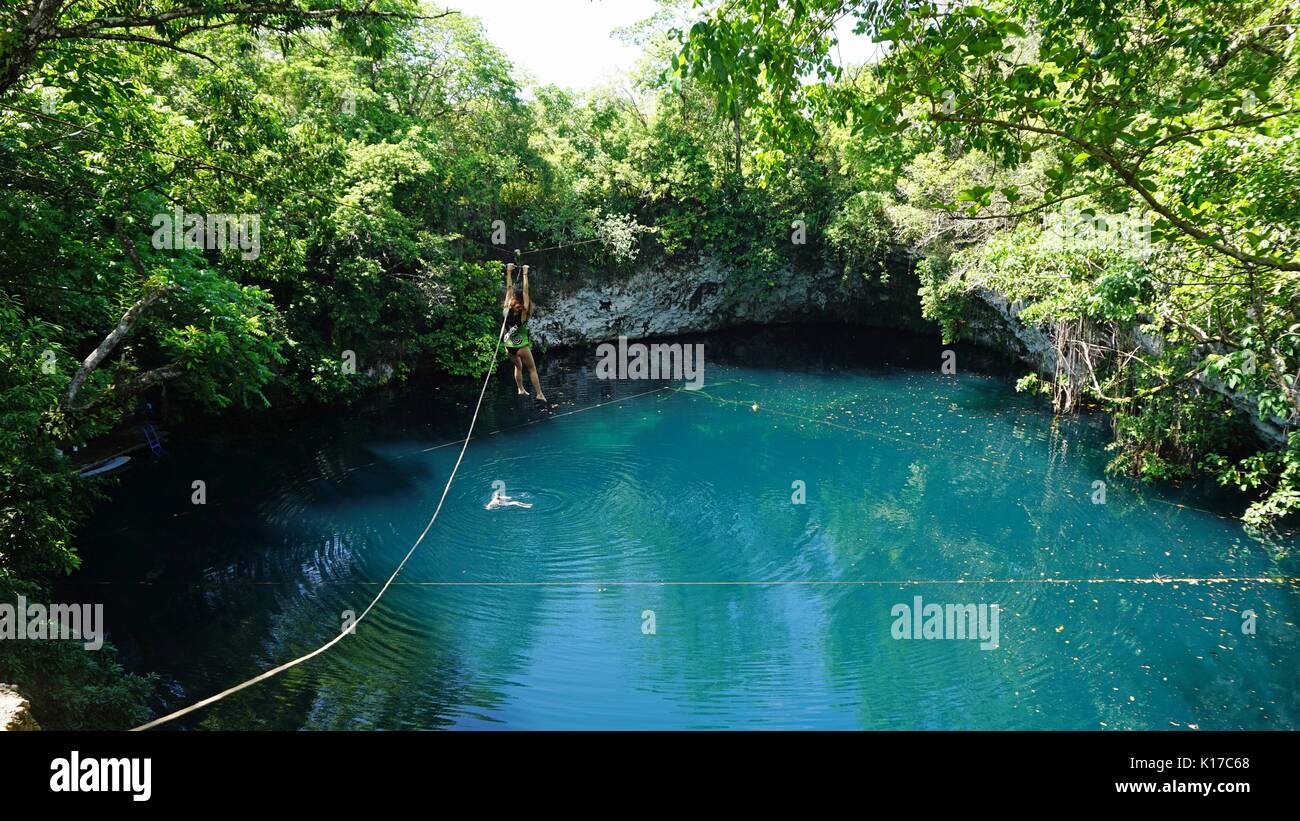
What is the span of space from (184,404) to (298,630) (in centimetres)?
834

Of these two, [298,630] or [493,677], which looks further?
[298,630]

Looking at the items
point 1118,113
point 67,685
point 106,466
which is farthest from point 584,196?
point 1118,113

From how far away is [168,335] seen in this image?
8.10 meters

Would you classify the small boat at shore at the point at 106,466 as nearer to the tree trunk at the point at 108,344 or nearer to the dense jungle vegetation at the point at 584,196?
the dense jungle vegetation at the point at 584,196

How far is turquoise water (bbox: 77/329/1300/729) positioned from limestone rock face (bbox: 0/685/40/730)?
1.77 meters

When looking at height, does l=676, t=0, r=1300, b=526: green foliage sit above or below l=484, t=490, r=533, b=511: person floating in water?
above

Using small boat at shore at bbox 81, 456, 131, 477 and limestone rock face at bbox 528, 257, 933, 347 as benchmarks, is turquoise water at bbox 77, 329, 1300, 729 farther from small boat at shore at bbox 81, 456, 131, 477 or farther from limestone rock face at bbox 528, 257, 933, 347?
limestone rock face at bbox 528, 257, 933, 347

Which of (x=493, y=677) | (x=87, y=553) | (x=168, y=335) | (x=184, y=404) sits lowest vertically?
(x=493, y=677)

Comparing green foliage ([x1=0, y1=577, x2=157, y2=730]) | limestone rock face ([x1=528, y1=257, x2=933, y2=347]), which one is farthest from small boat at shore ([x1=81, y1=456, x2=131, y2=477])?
limestone rock face ([x1=528, y1=257, x2=933, y2=347])

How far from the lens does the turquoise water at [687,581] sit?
6.47 m

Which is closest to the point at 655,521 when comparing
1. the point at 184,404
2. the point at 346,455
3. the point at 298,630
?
the point at 298,630

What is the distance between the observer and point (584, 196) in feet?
68.4

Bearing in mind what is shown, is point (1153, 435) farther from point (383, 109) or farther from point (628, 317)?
point (383, 109)

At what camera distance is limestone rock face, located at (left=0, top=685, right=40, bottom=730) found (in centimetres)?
370
